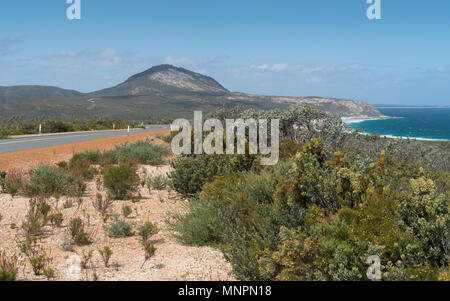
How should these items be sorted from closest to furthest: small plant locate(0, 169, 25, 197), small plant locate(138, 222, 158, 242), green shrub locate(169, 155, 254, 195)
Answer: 1. small plant locate(138, 222, 158, 242)
2. small plant locate(0, 169, 25, 197)
3. green shrub locate(169, 155, 254, 195)

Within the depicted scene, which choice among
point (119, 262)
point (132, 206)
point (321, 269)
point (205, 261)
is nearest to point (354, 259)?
point (321, 269)

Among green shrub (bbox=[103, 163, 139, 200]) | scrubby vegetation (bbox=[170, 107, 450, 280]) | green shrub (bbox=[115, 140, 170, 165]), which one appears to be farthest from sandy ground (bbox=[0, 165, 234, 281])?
green shrub (bbox=[115, 140, 170, 165])

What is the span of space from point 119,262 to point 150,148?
38.1 feet

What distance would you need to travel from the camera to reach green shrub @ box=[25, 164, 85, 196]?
879 cm

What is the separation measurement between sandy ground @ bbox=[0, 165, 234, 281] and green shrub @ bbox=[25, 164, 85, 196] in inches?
23.3

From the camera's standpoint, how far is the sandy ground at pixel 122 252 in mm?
4547

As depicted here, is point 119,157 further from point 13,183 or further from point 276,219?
point 276,219

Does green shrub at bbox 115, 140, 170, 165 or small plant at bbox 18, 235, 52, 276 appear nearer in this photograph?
small plant at bbox 18, 235, 52, 276

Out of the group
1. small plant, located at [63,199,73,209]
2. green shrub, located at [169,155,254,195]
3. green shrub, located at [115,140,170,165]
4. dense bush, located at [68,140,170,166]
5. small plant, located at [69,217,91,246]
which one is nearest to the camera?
small plant, located at [69,217,91,246]

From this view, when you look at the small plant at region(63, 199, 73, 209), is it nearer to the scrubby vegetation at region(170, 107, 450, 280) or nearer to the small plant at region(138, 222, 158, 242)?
the scrubby vegetation at region(170, 107, 450, 280)

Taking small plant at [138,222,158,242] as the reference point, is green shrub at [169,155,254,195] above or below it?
above

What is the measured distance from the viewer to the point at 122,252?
5492 mm

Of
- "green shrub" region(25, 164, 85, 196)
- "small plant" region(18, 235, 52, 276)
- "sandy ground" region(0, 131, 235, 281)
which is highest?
"green shrub" region(25, 164, 85, 196)
